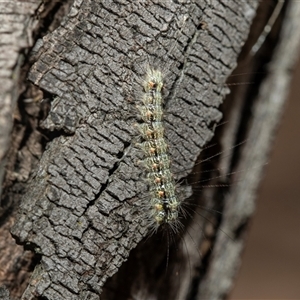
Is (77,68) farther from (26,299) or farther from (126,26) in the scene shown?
(26,299)

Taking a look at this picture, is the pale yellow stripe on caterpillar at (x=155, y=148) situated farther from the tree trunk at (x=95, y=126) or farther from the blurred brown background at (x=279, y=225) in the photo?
the blurred brown background at (x=279, y=225)

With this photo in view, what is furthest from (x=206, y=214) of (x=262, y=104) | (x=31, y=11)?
(x=31, y=11)

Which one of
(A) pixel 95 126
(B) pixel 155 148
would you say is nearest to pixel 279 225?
(B) pixel 155 148

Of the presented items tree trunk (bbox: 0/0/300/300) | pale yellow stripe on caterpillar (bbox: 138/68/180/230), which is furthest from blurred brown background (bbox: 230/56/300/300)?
pale yellow stripe on caterpillar (bbox: 138/68/180/230)

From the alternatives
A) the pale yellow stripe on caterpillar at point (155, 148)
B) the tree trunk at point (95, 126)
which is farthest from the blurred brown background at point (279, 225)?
the pale yellow stripe on caterpillar at point (155, 148)

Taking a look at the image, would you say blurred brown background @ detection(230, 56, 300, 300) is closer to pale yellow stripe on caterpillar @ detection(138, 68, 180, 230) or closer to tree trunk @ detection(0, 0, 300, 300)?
tree trunk @ detection(0, 0, 300, 300)
